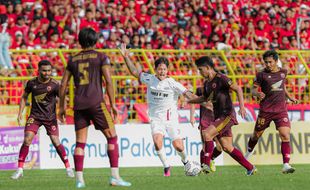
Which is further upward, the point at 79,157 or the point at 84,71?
the point at 84,71

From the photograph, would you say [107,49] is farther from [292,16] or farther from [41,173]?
[292,16]

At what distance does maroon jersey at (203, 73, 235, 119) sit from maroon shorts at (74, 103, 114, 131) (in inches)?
144

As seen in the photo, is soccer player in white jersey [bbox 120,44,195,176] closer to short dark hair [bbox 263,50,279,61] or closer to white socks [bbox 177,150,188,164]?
white socks [bbox 177,150,188,164]

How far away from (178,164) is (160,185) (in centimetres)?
775

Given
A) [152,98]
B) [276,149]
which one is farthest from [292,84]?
[152,98]

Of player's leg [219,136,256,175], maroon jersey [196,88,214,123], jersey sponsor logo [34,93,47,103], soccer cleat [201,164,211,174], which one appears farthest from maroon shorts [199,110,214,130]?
jersey sponsor logo [34,93,47,103]

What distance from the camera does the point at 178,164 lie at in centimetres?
2089

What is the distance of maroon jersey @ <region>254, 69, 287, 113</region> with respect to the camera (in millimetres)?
17094

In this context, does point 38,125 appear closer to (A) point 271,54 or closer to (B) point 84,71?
(A) point 271,54

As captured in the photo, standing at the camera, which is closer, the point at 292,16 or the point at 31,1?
the point at 31,1

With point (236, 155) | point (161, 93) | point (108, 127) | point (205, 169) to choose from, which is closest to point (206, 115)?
point (205, 169)

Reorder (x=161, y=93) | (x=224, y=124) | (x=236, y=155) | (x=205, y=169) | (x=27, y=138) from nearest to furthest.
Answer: (x=236, y=155), (x=224, y=124), (x=161, y=93), (x=205, y=169), (x=27, y=138)

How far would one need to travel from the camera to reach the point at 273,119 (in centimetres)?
1714

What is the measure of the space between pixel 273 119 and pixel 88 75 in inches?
229
